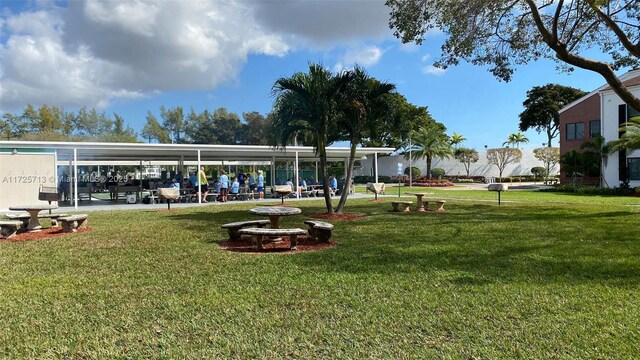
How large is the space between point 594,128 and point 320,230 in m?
31.0

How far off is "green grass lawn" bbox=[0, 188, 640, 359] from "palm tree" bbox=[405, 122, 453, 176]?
114ft

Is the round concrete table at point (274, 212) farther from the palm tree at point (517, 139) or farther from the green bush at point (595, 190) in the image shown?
the palm tree at point (517, 139)

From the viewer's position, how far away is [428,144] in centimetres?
4275

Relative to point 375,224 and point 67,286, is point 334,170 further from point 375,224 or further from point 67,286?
point 67,286

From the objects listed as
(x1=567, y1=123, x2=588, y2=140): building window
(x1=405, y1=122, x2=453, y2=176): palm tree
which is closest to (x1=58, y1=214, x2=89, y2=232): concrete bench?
(x1=567, y1=123, x2=588, y2=140): building window

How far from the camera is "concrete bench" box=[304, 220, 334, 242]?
315 inches

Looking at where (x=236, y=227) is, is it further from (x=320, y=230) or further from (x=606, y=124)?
(x=606, y=124)

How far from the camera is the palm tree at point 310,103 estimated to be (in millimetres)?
12117

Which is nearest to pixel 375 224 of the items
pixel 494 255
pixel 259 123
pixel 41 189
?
pixel 494 255

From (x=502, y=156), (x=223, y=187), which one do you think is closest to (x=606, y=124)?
(x=502, y=156)

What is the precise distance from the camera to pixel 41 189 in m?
15.4

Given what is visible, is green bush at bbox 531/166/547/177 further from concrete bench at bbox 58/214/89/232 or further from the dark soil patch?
concrete bench at bbox 58/214/89/232

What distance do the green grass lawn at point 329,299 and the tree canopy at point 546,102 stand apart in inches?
1942

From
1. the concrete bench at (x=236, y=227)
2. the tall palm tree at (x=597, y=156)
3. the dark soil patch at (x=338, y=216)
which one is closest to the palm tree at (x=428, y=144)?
the tall palm tree at (x=597, y=156)
